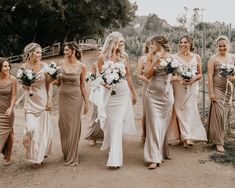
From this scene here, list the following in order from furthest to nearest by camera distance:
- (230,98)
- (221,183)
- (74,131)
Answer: (230,98)
(74,131)
(221,183)

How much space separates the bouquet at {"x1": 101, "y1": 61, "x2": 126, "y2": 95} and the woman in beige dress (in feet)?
1.57

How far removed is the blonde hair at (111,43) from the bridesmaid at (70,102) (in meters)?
0.58

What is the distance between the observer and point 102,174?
791 centimetres

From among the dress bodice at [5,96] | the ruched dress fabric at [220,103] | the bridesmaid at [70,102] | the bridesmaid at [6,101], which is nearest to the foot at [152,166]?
the bridesmaid at [70,102]

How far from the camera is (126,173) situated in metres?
7.86

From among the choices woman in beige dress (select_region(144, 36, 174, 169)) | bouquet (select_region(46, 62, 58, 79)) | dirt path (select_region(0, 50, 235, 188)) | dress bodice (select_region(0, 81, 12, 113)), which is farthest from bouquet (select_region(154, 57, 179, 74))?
dress bodice (select_region(0, 81, 12, 113))

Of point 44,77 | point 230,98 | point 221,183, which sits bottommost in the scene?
point 221,183

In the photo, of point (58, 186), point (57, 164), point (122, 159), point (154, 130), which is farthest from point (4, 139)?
point (154, 130)

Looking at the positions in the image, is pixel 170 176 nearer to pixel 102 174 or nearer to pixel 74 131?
pixel 102 174

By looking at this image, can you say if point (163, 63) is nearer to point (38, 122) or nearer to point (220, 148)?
point (220, 148)

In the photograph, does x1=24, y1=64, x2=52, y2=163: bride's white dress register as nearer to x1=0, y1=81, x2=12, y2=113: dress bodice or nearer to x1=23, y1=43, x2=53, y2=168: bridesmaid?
x1=23, y1=43, x2=53, y2=168: bridesmaid

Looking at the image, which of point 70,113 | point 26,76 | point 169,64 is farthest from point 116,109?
point 26,76

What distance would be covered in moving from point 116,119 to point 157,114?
0.77 m

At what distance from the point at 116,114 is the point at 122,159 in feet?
2.82
